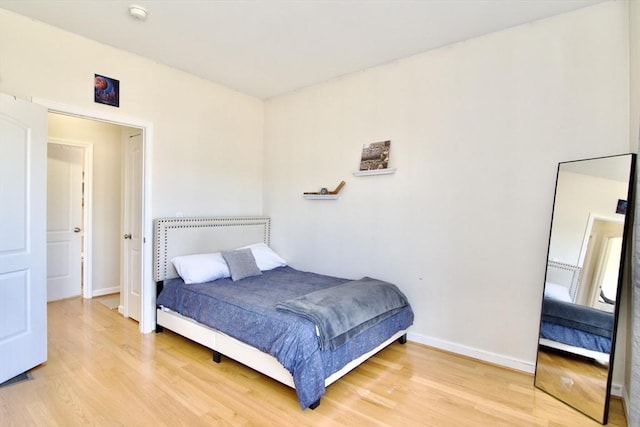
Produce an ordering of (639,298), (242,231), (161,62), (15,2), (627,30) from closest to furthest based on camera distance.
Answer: (639,298) → (627,30) → (15,2) → (161,62) → (242,231)

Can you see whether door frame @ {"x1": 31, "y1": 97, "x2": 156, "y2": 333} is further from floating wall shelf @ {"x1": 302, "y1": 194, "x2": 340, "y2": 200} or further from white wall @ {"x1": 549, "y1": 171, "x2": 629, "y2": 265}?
white wall @ {"x1": 549, "y1": 171, "x2": 629, "y2": 265}

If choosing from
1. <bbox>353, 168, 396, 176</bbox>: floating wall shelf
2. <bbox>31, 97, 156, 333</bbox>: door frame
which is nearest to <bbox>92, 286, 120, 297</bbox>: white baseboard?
<bbox>31, 97, 156, 333</bbox>: door frame

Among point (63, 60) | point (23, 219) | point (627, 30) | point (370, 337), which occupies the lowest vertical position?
point (370, 337)

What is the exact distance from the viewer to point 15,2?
93.7 inches

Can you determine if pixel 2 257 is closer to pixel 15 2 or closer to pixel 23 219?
pixel 23 219

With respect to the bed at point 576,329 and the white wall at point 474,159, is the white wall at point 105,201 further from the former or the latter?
the bed at point 576,329

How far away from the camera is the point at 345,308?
244 centimetres

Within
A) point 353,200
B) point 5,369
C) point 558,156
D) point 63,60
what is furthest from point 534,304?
point 63,60

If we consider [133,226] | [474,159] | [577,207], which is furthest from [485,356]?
[133,226]

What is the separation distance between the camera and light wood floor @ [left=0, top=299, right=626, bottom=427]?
1997 mm

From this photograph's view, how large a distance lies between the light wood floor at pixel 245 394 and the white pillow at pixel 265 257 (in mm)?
1142

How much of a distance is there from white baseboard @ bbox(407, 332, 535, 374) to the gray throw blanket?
1.33ft

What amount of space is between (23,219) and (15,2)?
5.14 ft

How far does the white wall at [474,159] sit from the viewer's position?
2369 mm
